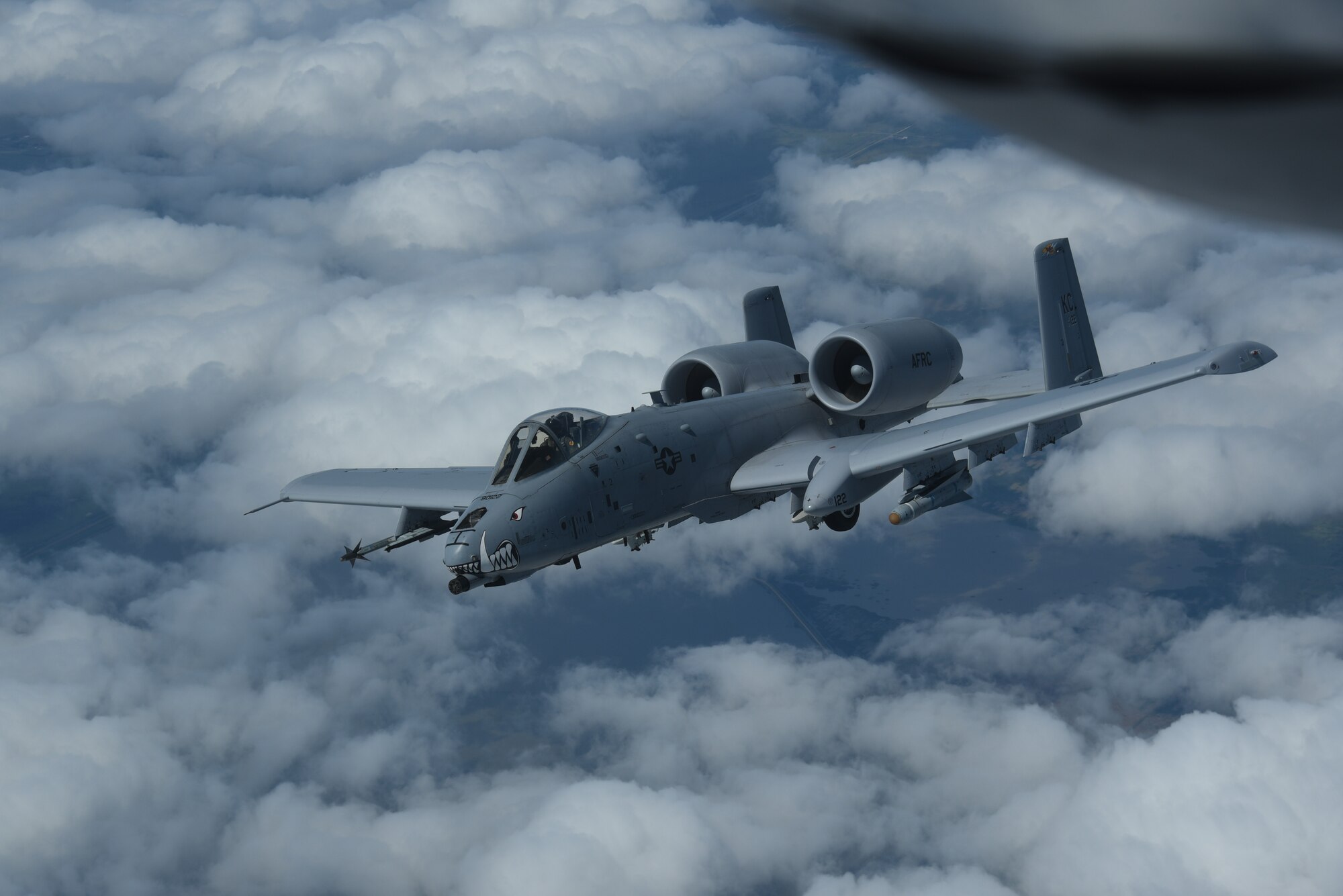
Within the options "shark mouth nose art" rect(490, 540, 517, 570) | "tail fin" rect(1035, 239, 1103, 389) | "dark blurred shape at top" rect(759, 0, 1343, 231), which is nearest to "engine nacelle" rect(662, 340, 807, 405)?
"tail fin" rect(1035, 239, 1103, 389)

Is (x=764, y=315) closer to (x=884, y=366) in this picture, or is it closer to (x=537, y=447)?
(x=884, y=366)

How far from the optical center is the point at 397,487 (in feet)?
96.4

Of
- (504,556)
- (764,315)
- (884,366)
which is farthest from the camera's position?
(764,315)

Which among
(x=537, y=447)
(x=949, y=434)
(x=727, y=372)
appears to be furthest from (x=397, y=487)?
(x=949, y=434)

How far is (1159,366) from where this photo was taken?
77.4ft

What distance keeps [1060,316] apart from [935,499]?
8255 millimetres

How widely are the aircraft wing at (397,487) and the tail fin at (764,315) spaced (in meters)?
10.3

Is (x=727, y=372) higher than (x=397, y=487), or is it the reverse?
(x=727, y=372)

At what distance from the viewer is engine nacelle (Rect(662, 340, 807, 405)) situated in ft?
93.4

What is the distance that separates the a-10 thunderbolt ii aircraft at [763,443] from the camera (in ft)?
73.6

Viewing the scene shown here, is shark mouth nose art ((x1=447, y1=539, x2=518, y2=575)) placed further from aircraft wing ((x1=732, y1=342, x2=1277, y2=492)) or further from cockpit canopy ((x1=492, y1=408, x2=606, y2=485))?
aircraft wing ((x1=732, y1=342, x2=1277, y2=492))

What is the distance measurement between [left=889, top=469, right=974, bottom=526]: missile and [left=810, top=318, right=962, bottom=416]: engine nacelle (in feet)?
9.33

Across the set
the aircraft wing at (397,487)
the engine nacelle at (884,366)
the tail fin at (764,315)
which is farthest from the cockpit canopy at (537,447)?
the tail fin at (764,315)

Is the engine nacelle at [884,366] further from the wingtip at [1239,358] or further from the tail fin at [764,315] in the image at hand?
the wingtip at [1239,358]
